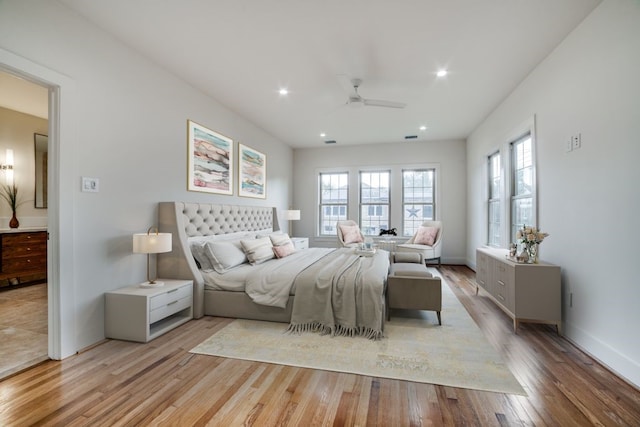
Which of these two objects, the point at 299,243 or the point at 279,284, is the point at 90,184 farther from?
the point at 299,243

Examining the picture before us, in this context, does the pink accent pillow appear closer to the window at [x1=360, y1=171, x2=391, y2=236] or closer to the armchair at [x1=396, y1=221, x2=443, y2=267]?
the armchair at [x1=396, y1=221, x2=443, y2=267]

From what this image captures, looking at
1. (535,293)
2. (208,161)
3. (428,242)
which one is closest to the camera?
(535,293)

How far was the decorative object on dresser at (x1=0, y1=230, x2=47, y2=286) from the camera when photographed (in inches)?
167

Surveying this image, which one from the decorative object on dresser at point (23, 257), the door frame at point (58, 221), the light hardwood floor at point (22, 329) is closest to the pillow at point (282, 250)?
the door frame at point (58, 221)

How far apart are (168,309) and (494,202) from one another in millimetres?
5266

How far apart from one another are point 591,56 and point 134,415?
4313 mm

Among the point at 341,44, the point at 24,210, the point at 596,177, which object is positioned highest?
the point at 341,44

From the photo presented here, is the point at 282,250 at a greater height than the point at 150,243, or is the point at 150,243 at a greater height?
the point at 150,243

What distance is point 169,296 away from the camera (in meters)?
2.83

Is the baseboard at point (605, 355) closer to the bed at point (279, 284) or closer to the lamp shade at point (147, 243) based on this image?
the bed at point (279, 284)

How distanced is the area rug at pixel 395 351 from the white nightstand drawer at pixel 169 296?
1.88ft

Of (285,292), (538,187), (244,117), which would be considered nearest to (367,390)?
(285,292)

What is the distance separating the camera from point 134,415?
1655 mm

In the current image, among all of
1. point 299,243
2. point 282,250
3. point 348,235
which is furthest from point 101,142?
point 348,235
